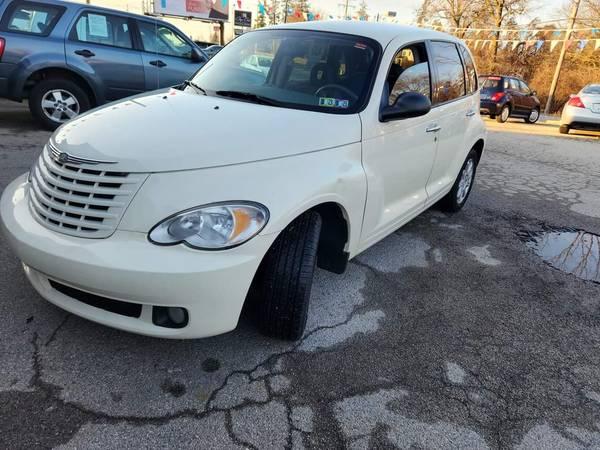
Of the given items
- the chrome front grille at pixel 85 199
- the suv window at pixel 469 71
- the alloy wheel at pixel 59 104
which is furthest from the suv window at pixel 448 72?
the alloy wheel at pixel 59 104

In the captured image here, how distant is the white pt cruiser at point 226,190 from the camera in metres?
1.97

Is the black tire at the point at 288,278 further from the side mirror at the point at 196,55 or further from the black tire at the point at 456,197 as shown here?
the side mirror at the point at 196,55

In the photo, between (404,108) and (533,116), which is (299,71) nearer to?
(404,108)

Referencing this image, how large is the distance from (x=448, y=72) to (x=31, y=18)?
5.71 metres

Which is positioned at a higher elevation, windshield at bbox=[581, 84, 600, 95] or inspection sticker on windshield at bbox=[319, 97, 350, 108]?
inspection sticker on windshield at bbox=[319, 97, 350, 108]

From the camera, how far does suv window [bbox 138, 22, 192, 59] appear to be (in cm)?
717

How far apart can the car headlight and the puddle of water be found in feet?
10.4

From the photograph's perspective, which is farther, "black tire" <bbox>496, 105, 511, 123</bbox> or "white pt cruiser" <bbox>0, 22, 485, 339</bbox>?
"black tire" <bbox>496, 105, 511, 123</bbox>

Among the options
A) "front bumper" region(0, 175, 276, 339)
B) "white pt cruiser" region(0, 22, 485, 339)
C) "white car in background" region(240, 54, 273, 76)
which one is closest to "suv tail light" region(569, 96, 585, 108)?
"white pt cruiser" region(0, 22, 485, 339)

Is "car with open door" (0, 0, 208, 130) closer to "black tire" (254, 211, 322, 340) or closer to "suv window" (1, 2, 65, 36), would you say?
"suv window" (1, 2, 65, 36)

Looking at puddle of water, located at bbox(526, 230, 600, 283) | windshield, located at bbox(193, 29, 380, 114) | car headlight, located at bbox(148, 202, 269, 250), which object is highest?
windshield, located at bbox(193, 29, 380, 114)

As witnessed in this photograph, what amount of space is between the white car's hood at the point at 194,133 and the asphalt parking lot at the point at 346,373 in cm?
100

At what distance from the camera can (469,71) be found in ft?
15.3

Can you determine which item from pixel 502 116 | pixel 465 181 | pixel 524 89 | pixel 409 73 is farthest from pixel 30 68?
pixel 524 89
